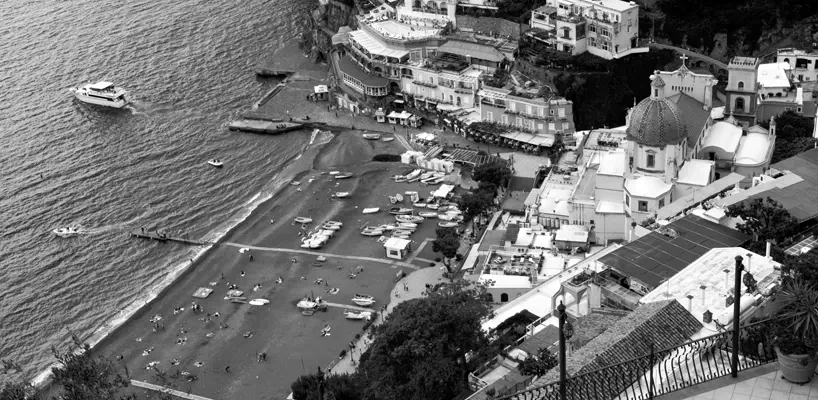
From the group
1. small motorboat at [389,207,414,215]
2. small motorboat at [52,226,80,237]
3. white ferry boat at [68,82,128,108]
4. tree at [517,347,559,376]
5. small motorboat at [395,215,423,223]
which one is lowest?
small motorboat at [389,207,414,215]

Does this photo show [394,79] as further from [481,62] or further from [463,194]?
[463,194]

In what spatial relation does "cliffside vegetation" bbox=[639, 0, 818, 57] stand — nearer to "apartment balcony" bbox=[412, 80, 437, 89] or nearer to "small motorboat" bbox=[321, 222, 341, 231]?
"apartment balcony" bbox=[412, 80, 437, 89]

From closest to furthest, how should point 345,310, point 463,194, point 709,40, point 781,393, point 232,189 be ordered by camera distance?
point 781,393 < point 345,310 < point 463,194 < point 232,189 < point 709,40

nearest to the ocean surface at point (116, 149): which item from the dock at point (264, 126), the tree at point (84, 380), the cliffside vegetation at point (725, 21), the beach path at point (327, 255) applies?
the dock at point (264, 126)

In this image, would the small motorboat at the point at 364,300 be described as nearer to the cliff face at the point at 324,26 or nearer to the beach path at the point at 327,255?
the beach path at the point at 327,255

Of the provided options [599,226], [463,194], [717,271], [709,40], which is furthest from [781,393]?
[709,40]

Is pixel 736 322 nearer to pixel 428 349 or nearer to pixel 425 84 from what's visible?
pixel 428 349

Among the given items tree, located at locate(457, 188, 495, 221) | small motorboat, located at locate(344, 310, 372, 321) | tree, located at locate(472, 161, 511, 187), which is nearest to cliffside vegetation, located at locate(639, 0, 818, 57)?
tree, located at locate(472, 161, 511, 187)
